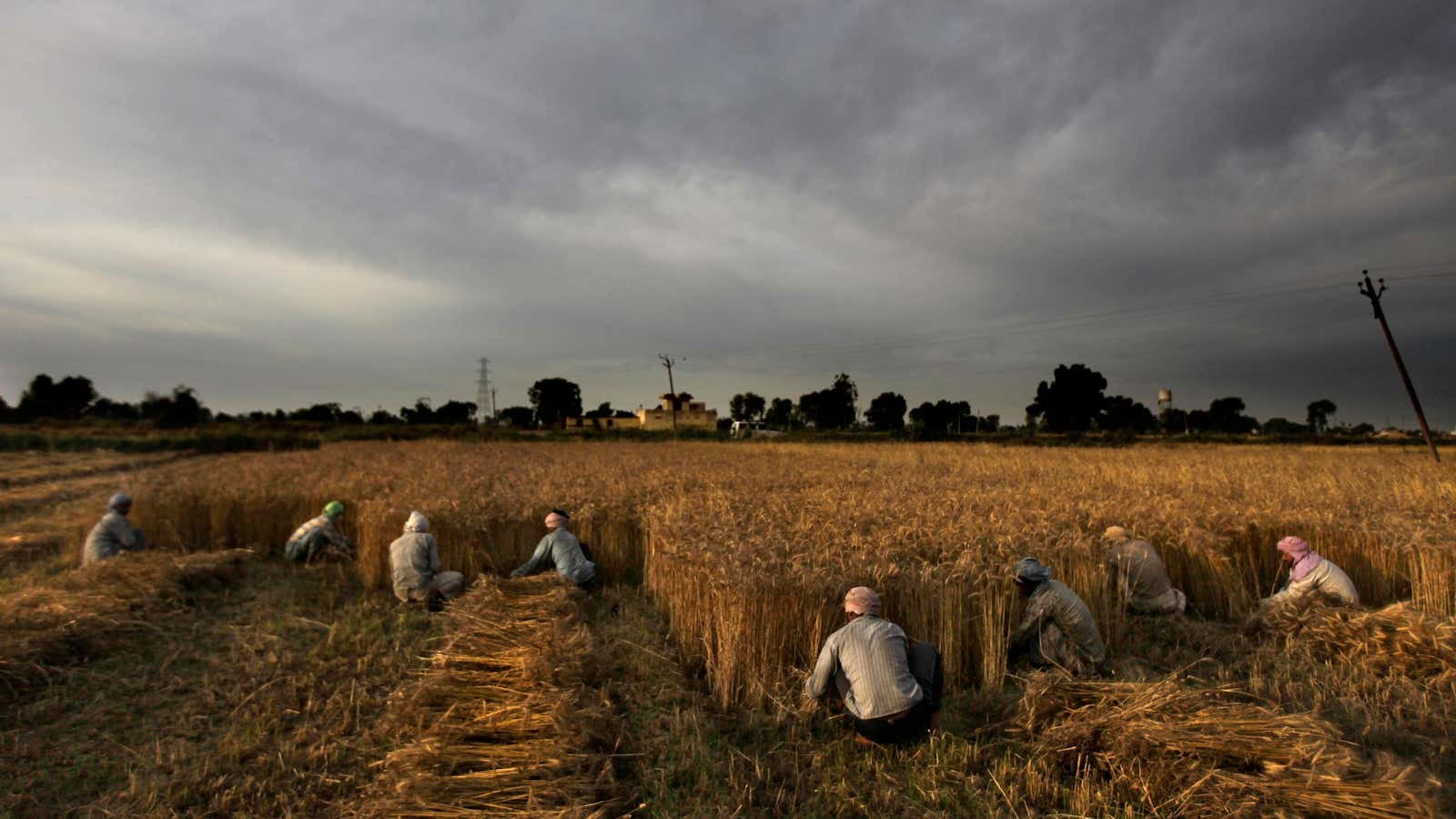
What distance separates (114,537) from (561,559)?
25.9 feet

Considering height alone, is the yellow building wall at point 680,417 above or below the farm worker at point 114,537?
above

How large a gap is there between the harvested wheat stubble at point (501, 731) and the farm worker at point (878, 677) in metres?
1.86

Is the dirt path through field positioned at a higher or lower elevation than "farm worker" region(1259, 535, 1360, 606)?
lower

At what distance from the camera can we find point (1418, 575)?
816 cm

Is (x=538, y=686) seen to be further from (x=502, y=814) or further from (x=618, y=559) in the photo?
(x=618, y=559)

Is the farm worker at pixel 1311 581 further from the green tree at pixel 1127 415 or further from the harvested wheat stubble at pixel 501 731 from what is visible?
the green tree at pixel 1127 415

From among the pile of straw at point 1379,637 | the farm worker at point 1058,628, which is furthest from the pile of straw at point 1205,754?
the pile of straw at point 1379,637

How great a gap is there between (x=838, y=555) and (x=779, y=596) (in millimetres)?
1044

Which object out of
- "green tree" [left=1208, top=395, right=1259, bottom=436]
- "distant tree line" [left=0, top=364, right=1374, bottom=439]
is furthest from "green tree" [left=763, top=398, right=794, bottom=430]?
"green tree" [left=1208, top=395, right=1259, bottom=436]

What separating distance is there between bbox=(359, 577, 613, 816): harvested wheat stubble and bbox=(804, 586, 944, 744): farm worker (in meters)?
1.86

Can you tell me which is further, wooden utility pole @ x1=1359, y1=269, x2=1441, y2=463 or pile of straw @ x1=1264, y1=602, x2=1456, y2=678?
wooden utility pole @ x1=1359, y1=269, x2=1441, y2=463

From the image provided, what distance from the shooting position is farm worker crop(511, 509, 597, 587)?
30.4 ft

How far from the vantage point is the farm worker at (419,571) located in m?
9.10

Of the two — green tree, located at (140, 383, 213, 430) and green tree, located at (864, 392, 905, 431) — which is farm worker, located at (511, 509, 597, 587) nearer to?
green tree, located at (140, 383, 213, 430)
